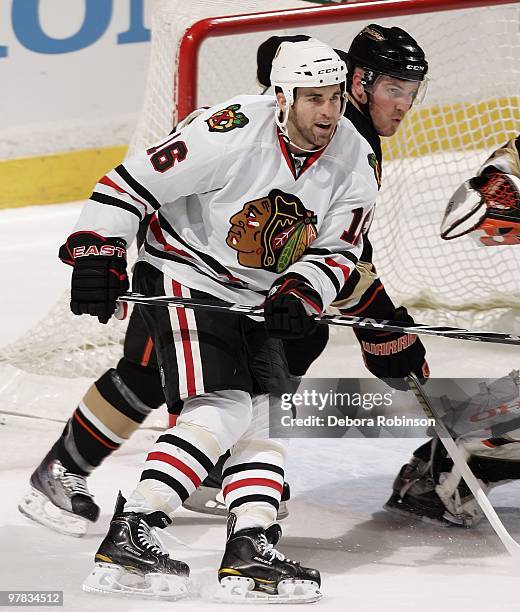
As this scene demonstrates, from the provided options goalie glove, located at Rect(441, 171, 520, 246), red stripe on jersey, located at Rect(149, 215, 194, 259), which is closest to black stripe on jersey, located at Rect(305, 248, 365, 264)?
red stripe on jersey, located at Rect(149, 215, 194, 259)

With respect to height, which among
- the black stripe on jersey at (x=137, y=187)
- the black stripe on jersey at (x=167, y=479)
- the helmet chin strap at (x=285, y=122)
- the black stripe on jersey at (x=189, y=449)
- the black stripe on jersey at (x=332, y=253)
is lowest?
the black stripe on jersey at (x=167, y=479)

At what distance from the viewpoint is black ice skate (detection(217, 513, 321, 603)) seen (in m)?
2.15

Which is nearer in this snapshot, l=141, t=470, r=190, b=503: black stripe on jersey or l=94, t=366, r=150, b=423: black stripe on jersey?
l=141, t=470, r=190, b=503: black stripe on jersey

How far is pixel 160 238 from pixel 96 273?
17cm

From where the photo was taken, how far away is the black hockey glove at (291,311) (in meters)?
2.20

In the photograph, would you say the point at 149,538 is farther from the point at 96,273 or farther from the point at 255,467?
the point at 96,273

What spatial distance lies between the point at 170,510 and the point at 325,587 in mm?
289

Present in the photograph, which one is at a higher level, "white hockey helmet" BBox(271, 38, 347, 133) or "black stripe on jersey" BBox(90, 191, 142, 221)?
"white hockey helmet" BBox(271, 38, 347, 133)

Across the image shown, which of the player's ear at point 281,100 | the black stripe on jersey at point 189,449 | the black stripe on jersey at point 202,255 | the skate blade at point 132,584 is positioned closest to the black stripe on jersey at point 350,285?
the black stripe on jersey at point 202,255

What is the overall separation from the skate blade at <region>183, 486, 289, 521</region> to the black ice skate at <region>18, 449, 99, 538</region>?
0.68 feet

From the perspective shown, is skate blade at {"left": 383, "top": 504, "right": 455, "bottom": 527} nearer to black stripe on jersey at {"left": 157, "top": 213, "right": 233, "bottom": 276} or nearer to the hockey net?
black stripe on jersey at {"left": 157, "top": 213, "right": 233, "bottom": 276}

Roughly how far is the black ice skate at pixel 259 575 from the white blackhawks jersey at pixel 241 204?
43 centimetres

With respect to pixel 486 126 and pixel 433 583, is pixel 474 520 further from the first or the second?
pixel 486 126

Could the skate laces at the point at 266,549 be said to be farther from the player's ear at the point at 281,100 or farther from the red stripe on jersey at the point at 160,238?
the player's ear at the point at 281,100
